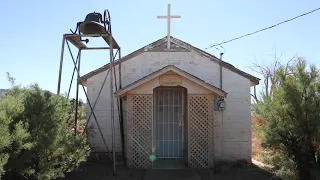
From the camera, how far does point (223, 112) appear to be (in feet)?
36.0

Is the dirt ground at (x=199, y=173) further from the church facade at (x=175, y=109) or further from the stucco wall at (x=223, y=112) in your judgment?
the stucco wall at (x=223, y=112)

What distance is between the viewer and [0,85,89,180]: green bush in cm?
564

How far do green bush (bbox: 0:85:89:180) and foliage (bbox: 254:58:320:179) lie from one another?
15.5 ft

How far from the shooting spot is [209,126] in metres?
9.77

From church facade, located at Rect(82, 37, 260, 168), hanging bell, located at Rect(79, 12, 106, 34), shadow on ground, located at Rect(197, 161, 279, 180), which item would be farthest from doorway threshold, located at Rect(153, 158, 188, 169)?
hanging bell, located at Rect(79, 12, 106, 34)

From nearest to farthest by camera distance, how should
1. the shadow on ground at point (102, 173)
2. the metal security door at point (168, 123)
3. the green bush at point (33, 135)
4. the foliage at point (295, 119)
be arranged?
the green bush at point (33, 135) < the foliage at point (295, 119) < the shadow on ground at point (102, 173) < the metal security door at point (168, 123)

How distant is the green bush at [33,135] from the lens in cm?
564

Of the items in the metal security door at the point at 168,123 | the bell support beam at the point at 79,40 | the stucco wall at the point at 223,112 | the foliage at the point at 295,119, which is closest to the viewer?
the foliage at the point at 295,119

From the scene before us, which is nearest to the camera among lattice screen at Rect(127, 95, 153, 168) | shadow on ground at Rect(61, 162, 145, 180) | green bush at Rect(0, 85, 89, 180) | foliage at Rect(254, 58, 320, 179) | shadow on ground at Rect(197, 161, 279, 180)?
green bush at Rect(0, 85, 89, 180)

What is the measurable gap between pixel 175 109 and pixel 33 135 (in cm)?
535

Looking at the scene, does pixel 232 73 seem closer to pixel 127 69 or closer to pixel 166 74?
pixel 166 74

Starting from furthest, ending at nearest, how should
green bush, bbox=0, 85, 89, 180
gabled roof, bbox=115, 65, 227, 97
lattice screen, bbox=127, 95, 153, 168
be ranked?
1. lattice screen, bbox=127, 95, 153, 168
2. gabled roof, bbox=115, 65, 227, 97
3. green bush, bbox=0, 85, 89, 180

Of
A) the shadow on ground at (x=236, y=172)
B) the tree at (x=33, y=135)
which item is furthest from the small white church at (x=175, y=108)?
the tree at (x=33, y=135)

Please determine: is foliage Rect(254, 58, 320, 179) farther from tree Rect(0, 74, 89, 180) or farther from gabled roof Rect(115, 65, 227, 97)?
tree Rect(0, 74, 89, 180)
